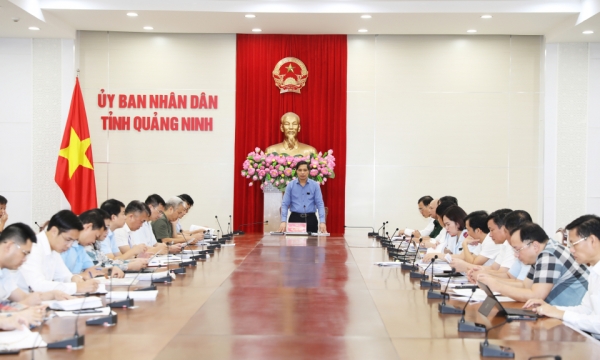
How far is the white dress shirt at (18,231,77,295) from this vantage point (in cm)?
381

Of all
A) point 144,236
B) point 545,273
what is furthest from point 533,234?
point 144,236

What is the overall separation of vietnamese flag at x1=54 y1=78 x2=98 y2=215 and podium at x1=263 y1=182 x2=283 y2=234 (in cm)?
217

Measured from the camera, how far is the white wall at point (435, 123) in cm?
970

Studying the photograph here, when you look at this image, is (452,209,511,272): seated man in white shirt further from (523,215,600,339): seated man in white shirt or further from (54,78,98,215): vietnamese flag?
(54,78,98,215): vietnamese flag

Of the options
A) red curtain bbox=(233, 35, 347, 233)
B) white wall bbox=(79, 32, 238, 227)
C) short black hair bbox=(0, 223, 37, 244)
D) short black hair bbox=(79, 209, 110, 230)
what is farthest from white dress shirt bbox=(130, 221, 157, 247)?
red curtain bbox=(233, 35, 347, 233)

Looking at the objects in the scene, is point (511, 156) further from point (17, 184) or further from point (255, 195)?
point (17, 184)

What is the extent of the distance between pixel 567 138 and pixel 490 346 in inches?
295

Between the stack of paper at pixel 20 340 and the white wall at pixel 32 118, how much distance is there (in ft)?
24.0

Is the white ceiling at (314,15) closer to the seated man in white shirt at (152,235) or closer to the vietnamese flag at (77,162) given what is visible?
the vietnamese flag at (77,162)

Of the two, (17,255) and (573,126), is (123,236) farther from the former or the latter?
(573,126)

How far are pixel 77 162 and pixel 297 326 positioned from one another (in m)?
7.03

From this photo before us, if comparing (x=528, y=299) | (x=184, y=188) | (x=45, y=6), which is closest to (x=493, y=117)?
(x=184, y=188)

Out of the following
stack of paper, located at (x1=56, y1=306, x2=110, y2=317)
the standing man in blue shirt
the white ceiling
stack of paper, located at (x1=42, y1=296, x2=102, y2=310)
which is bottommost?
stack of paper, located at (x1=56, y1=306, x2=110, y2=317)

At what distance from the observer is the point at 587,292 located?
3.48m
